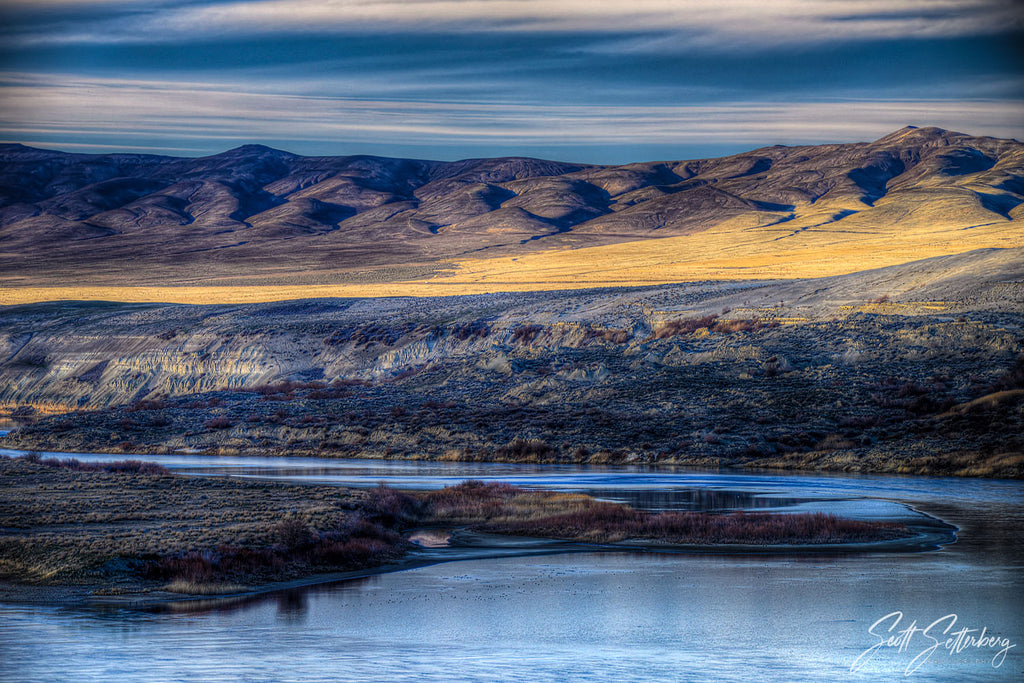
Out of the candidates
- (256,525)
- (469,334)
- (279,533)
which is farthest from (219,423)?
(279,533)

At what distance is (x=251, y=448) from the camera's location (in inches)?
2233

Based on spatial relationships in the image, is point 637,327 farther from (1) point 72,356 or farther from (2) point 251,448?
(1) point 72,356

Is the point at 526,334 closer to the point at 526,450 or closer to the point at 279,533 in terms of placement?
the point at 526,450

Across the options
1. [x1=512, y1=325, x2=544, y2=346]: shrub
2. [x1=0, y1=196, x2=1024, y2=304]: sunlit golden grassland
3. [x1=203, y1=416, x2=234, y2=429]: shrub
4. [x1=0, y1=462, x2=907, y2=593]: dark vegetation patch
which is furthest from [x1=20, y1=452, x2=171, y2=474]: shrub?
[x1=0, y1=196, x2=1024, y2=304]: sunlit golden grassland

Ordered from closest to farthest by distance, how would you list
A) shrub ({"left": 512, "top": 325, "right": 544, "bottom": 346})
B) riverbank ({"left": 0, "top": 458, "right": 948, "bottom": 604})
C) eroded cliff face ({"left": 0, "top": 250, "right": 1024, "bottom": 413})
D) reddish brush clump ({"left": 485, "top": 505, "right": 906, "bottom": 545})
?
1. riverbank ({"left": 0, "top": 458, "right": 948, "bottom": 604})
2. reddish brush clump ({"left": 485, "top": 505, "right": 906, "bottom": 545})
3. eroded cliff face ({"left": 0, "top": 250, "right": 1024, "bottom": 413})
4. shrub ({"left": 512, "top": 325, "right": 544, "bottom": 346})

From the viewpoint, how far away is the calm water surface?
14.5 meters

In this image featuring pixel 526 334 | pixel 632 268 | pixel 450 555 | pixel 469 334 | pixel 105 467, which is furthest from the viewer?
pixel 632 268

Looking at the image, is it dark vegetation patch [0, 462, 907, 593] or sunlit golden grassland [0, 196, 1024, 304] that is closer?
dark vegetation patch [0, 462, 907, 593]

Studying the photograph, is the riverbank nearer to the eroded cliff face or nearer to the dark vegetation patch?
the dark vegetation patch

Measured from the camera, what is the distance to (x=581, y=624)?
17.3 m

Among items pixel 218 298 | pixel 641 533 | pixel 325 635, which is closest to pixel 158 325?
pixel 218 298

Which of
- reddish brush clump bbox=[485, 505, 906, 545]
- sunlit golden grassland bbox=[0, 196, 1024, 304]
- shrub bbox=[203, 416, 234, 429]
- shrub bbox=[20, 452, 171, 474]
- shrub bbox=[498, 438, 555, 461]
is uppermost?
sunlit golden grassland bbox=[0, 196, 1024, 304]

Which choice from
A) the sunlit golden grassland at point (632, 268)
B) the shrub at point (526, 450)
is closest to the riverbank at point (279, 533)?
the shrub at point (526, 450)

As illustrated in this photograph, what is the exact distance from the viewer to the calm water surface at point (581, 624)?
47.5 ft
